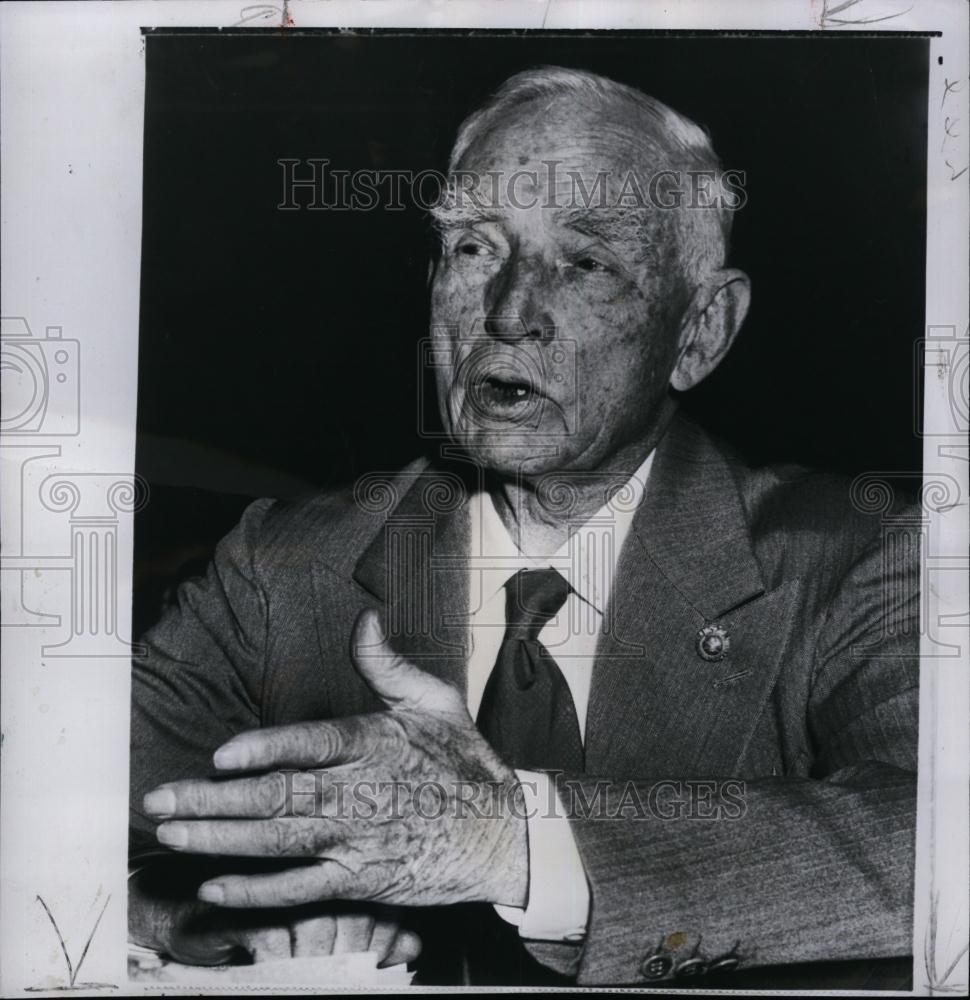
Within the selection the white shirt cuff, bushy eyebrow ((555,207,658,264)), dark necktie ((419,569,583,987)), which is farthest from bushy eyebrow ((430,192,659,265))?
the white shirt cuff

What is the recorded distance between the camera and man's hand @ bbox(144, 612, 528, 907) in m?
2.56

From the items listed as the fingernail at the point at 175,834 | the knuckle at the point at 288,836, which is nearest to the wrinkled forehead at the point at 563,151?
the knuckle at the point at 288,836

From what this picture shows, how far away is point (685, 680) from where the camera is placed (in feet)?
8.65

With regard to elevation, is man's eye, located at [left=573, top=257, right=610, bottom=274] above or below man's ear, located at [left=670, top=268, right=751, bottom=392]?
above

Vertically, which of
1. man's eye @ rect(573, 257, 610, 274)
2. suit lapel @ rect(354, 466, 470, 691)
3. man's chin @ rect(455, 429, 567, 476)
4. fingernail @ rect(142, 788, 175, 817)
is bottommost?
fingernail @ rect(142, 788, 175, 817)

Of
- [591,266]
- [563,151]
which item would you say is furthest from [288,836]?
[563,151]

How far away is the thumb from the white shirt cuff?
239mm

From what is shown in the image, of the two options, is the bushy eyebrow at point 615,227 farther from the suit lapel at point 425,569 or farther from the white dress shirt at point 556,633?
the suit lapel at point 425,569

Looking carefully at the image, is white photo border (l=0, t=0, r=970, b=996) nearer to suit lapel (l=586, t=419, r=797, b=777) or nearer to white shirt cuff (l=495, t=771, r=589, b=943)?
suit lapel (l=586, t=419, r=797, b=777)

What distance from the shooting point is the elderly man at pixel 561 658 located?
2604 millimetres

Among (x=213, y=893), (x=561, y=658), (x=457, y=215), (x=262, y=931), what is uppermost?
(x=457, y=215)

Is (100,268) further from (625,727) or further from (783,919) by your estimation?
(783,919)

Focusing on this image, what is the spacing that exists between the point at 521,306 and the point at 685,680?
0.93 metres

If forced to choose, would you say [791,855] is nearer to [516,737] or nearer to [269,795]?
[516,737]
